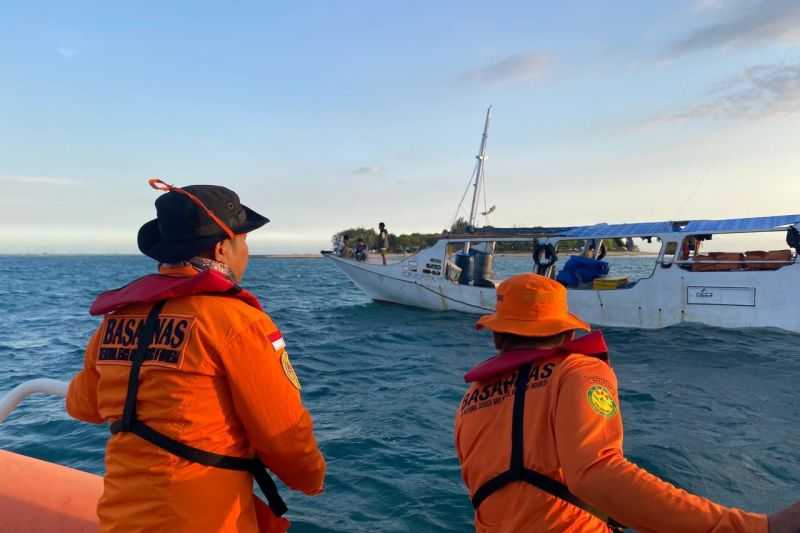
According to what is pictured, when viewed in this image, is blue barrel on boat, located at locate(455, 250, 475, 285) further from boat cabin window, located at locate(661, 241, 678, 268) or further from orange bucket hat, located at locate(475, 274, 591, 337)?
→ orange bucket hat, located at locate(475, 274, 591, 337)

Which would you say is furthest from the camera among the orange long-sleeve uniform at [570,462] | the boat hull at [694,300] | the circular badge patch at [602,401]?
the boat hull at [694,300]

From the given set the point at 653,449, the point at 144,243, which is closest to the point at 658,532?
the point at 144,243

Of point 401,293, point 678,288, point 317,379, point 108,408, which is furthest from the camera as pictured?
point 401,293

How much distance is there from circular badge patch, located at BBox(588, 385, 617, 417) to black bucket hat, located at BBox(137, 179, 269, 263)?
1.30 metres

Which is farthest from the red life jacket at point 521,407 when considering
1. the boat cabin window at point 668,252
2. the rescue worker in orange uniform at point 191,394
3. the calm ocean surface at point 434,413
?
the boat cabin window at point 668,252

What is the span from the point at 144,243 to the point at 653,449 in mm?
6248

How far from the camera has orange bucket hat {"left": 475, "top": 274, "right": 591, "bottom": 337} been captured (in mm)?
2031

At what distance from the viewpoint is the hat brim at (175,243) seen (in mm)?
2037

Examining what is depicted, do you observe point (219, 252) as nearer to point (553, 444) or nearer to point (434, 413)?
point (553, 444)

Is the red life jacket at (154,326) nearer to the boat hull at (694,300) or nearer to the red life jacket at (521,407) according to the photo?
the red life jacket at (521,407)

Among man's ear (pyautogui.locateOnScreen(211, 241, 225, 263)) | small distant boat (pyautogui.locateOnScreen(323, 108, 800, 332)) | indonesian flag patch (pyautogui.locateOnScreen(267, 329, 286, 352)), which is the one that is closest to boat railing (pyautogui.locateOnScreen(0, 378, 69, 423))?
man's ear (pyautogui.locateOnScreen(211, 241, 225, 263))

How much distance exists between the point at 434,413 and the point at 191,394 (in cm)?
662

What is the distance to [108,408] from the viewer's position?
1.97m

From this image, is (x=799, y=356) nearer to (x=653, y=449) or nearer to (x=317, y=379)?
(x=653, y=449)
